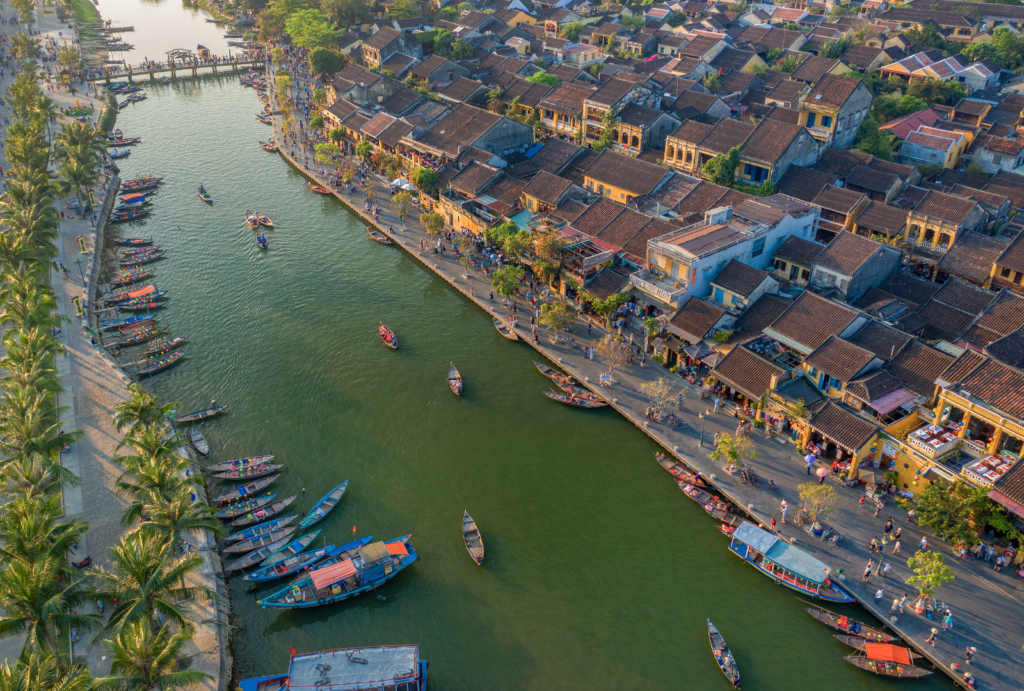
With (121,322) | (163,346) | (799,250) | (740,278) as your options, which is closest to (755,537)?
(740,278)

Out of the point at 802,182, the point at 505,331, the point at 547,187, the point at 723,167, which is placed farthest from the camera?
the point at 723,167

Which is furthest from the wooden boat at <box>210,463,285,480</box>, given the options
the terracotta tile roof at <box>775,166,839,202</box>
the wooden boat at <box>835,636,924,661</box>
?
the terracotta tile roof at <box>775,166,839,202</box>

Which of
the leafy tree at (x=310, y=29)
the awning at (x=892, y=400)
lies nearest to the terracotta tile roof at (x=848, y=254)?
the awning at (x=892, y=400)

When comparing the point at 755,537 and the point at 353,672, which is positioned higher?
the point at 353,672

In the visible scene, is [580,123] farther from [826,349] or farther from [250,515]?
[250,515]

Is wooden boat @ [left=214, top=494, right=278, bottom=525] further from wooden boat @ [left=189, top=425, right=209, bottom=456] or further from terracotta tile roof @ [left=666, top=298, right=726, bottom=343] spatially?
terracotta tile roof @ [left=666, top=298, right=726, bottom=343]

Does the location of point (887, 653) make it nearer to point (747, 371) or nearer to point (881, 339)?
point (747, 371)
